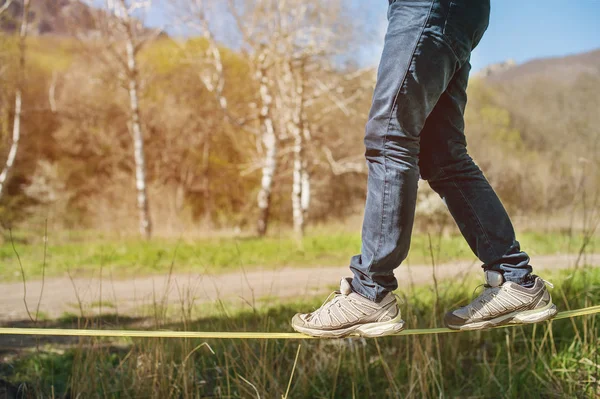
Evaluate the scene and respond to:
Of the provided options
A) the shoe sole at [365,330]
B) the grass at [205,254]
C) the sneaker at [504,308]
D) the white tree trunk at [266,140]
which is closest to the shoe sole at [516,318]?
the sneaker at [504,308]

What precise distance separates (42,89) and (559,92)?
2370 cm

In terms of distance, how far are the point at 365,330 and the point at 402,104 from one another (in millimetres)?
776

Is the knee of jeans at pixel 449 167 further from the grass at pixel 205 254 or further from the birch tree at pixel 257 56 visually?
the birch tree at pixel 257 56

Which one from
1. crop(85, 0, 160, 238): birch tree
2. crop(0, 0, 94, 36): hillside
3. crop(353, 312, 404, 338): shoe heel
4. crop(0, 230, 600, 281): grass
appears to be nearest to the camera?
crop(353, 312, 404, 338): shoe heel

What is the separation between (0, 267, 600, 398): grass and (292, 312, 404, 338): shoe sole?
56 centimetres

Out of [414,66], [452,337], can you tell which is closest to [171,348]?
[452,337]

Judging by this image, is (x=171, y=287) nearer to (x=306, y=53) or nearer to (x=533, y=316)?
(x=533, y=316)

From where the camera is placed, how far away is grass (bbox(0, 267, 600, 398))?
2.43 m

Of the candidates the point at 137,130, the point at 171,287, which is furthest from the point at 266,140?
the point at 171,287

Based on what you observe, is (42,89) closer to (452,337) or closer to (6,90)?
(6,90)

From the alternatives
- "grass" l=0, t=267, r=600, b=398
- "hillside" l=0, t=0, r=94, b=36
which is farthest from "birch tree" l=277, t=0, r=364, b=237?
"grass" l=0, t=267, r=600, b=398

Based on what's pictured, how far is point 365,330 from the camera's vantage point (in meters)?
1.82

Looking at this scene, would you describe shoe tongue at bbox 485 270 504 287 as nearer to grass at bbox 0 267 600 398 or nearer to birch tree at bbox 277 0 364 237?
grass at bbox 0 267 600 398

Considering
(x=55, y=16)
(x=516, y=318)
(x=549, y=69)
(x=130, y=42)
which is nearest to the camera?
(x=516, y=318)
